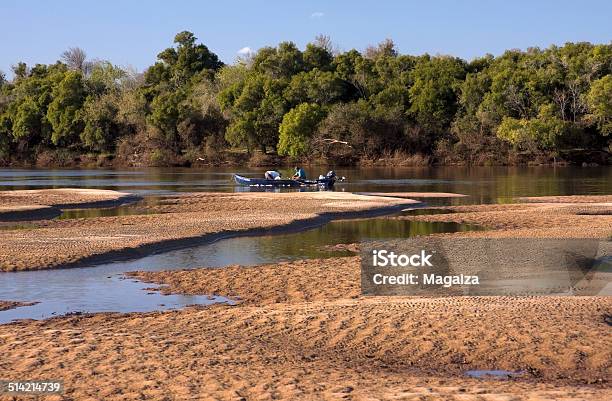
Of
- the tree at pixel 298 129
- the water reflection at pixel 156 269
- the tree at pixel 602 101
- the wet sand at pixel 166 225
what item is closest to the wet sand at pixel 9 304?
the water reflection at pixel 156 269

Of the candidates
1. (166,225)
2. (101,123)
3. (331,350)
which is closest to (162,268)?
(166,225)

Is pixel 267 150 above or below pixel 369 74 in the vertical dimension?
below

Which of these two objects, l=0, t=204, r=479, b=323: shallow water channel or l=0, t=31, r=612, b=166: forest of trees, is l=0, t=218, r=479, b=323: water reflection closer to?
l=0, t=204, r=479, b=323: shallow water channel

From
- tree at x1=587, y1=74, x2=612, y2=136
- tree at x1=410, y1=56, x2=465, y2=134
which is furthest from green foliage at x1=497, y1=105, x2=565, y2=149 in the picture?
tree at x1=410, y1=56, x2=465, y2=134

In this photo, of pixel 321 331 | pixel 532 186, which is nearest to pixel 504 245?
pixel 321 331

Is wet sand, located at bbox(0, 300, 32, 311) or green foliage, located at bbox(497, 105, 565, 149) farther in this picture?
green foliage, located at bbox(497, 105, 565, 149)

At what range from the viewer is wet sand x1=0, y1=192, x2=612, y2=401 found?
9.34 m

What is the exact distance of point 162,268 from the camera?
20.1 meters

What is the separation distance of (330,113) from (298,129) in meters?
4.99

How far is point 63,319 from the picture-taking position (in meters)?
13.9

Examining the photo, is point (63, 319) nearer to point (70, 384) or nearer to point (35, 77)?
point (70, 384)

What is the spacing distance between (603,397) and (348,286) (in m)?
8.14

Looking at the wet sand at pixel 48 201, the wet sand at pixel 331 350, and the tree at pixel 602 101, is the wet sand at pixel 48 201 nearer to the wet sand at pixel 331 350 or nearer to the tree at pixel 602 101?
Answer: the wet sand at pixel 331 350

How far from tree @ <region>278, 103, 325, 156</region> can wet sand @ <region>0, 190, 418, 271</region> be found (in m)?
50.9
